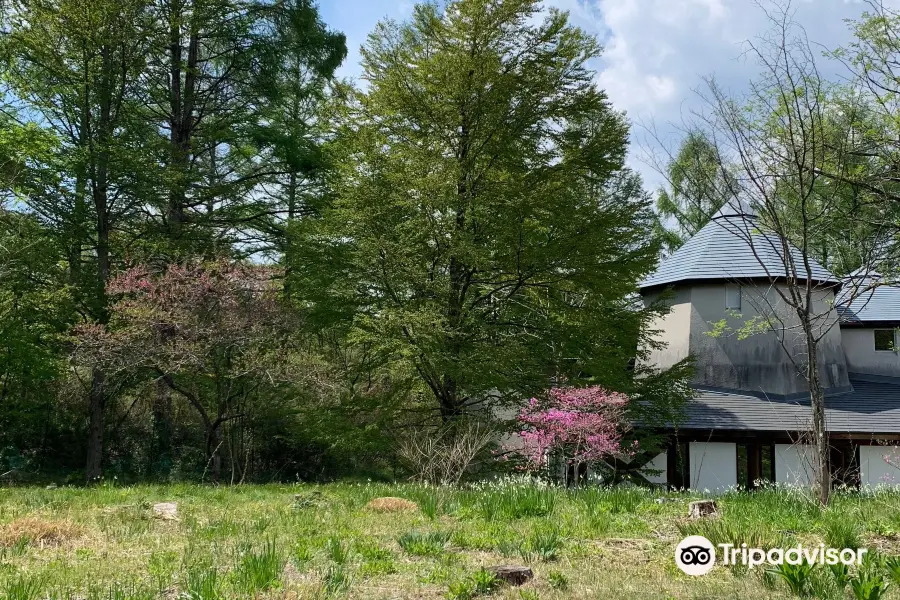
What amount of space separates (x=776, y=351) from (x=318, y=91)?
51.4ft

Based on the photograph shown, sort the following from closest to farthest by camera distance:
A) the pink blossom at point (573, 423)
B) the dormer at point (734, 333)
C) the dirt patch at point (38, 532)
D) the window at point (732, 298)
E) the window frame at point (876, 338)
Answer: the dirt patch at point (38, 532) < the pink blossom at point (573, 423) < the dormer at point (734, 333) < the window at point (732, 298) < the window frame at point (876, 338)

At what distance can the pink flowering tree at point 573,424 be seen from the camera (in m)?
9.99

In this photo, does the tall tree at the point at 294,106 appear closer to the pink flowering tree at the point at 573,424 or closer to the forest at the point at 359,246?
the forest at the point at 359,246

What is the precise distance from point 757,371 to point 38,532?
62.6 ft

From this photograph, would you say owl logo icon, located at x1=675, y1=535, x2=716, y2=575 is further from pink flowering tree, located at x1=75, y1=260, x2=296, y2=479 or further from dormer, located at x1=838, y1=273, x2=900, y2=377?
dormer, located at x1=838, y1=273, x2=900, y2=377

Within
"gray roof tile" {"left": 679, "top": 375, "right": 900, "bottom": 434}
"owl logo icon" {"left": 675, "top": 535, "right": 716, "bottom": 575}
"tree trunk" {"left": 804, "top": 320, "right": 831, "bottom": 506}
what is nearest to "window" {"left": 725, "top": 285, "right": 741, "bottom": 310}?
"gray roof tile" {"left": 679, "top": 375, "right": 900, "bottom": 434}

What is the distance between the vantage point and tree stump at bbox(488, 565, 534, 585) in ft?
13.5

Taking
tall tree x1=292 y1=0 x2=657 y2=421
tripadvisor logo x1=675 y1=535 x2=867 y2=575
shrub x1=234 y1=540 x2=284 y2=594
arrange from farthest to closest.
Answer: tall tree x1=292 y1=0 x2=657 y2=421 → tripadvisor logo x1=675 y1=535 x2=867 y2=575 → shrub x1=234 y1=540 x2=284 y2=594

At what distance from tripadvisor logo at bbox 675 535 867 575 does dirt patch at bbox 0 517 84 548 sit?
192 inches

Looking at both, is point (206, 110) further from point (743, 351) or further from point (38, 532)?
point (743, 351)

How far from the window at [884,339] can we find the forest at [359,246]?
872 centimetres

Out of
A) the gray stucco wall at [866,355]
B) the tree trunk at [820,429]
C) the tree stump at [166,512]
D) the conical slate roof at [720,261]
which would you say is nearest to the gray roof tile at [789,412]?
the gray stucco wall at [866,355]

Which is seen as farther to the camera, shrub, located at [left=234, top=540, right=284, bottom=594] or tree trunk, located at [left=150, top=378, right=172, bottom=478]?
tree trunk, located at [left=150, top=378, right=172, bottom=478]

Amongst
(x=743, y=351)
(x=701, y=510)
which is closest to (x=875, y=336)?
(x=743, y=351)
